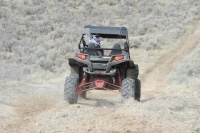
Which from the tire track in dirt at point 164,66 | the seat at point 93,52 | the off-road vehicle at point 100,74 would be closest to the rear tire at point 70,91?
the off-road vehicle at point 100,74

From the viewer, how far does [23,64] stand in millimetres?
18891

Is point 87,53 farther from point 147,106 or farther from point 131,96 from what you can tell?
point 147,106

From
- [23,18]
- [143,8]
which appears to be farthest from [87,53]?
[143,8]

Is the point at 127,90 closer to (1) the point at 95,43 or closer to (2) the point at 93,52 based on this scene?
(2) the point at 93,52

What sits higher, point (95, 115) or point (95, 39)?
point (95, 39)

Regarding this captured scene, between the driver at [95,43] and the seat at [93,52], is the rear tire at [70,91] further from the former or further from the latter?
the driver at [95,43]

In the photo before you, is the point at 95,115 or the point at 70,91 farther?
the point at 70,91

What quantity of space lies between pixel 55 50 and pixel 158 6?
13.3 meters

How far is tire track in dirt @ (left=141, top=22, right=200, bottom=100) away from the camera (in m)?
15.6

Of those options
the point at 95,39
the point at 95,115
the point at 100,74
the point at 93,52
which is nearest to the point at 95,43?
the point at 95,39

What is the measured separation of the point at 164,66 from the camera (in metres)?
19.9

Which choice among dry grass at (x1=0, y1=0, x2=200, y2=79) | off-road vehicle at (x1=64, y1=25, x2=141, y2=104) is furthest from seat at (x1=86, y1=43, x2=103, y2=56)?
dry grass at (x1=0, y1=0, x2=200, y2=79)

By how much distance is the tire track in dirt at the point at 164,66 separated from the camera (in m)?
15.6

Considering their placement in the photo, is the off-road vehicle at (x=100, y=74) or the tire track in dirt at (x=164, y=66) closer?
the off-road vehicle at (x=100, y=74)
